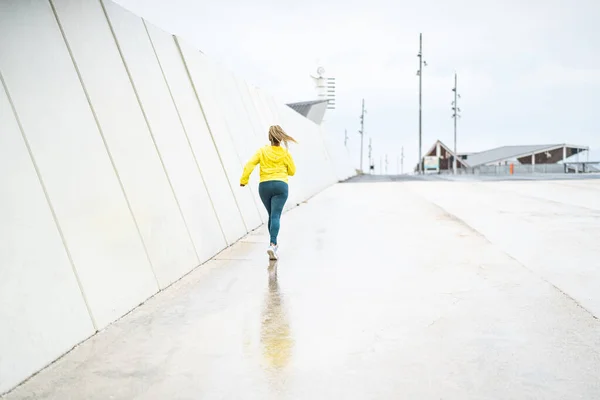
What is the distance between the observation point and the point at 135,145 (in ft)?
18.0

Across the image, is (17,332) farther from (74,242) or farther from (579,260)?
(579,260)

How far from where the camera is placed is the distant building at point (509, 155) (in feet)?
253

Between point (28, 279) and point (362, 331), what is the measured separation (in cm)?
232

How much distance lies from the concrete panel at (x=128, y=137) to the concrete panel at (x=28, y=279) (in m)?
1.35

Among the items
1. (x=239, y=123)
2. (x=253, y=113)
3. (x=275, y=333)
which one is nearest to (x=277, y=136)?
(x=275, y=333)

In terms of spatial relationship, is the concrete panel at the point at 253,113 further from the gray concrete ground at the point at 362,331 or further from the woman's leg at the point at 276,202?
the gray concrete ground at the point at 362,331

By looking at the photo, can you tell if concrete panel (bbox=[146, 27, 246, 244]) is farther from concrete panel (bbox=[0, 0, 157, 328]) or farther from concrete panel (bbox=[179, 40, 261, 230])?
concrete panel (bbox=[0, 0, 157, 328])

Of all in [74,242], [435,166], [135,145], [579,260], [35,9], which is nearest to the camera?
[74,242]

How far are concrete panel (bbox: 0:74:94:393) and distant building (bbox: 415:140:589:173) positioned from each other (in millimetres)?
A: 69746

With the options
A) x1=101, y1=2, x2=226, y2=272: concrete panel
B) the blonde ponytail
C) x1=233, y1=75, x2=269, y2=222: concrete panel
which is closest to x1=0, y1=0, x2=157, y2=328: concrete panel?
x1=101, y1=2, x2=226, y2=272: concrete panel

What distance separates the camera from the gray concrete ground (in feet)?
9.56

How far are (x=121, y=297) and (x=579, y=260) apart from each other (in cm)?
535

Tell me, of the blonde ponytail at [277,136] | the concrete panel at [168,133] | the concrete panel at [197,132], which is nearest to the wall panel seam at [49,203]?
the concrete panel at [168,133]

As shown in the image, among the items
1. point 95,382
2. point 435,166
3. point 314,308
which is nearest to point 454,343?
point 314,308
